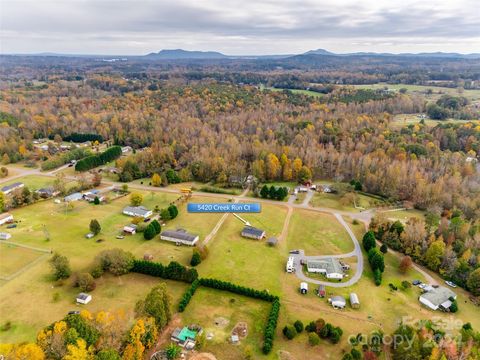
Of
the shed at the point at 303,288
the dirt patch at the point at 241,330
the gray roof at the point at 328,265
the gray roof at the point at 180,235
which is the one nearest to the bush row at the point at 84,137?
the gray roof at the point at 180,235

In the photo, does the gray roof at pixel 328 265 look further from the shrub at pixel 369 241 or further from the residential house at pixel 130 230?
the residential house at pixel 130 230

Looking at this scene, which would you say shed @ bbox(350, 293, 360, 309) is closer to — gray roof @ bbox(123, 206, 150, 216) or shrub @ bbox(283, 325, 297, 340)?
shrub @ bbox(283, 325, 297, 340)

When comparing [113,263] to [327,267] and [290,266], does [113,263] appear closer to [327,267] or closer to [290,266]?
[290,266]

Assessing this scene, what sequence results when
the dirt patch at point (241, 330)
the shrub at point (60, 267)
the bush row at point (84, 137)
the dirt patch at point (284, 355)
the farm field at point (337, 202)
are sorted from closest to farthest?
the dirt patch at point (284, 355)
the dirt patch at point (241, 330)
the shrub at point (60, 267)
the farm field at point (337, 202)
the bush row at point (84, 137)

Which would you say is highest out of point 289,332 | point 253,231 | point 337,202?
point 289,332

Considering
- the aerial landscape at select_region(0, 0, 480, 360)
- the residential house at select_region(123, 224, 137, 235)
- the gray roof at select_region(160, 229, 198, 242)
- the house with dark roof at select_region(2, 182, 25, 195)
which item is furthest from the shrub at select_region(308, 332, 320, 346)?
the house with dark roof at select_region(2, 182, 25, 195)

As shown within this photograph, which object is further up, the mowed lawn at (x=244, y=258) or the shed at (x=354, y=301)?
the shed at (x=354, y=301)

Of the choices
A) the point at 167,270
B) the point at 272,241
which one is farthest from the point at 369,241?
the point at 167,270
